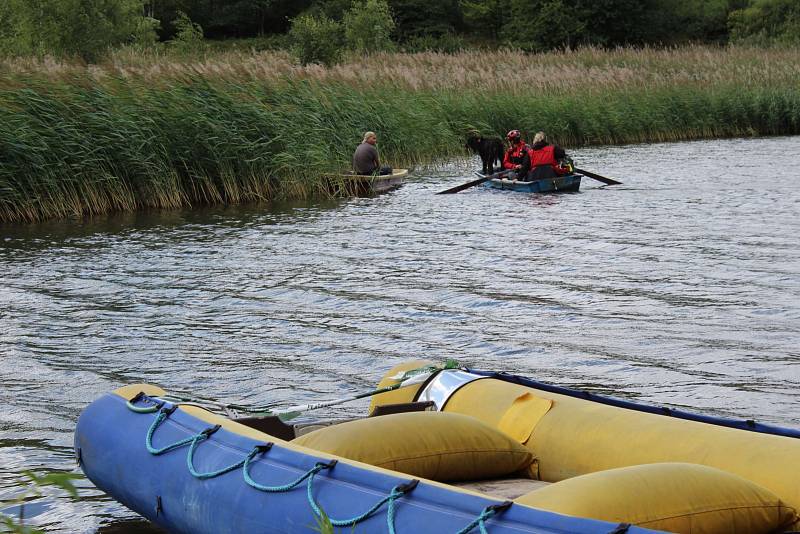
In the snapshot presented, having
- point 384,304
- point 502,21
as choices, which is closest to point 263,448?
point 384,304

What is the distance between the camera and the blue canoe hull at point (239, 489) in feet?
12.0

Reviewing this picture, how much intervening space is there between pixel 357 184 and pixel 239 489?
15.5 m

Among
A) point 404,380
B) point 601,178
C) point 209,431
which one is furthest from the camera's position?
point 601,178

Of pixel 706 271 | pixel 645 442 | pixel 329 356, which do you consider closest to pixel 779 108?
pixel 706 271

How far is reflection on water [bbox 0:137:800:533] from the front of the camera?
768 centimetres

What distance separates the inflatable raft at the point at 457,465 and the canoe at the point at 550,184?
542 inches

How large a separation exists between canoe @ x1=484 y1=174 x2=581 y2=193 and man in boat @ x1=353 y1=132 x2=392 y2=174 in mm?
2194

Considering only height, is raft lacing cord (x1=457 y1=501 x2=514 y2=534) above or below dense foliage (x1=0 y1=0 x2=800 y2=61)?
below

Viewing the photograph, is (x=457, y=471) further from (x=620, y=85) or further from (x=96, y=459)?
(x=620, y=85)

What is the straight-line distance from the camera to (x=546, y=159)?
64.0 feet

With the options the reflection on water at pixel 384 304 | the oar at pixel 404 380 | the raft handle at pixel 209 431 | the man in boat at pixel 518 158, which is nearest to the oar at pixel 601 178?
the man in boat at pixel 518 158

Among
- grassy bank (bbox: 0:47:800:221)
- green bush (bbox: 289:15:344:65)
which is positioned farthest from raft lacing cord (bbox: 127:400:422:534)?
green bush (bbox: 289:15:344:65)

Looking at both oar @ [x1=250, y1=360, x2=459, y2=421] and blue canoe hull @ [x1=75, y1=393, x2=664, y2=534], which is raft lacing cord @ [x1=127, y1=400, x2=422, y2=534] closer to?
blue canoe hull @ [x1=75, y1=393, x2=664, y2=534]

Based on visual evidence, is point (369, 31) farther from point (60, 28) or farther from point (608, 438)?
point (608, 438)
